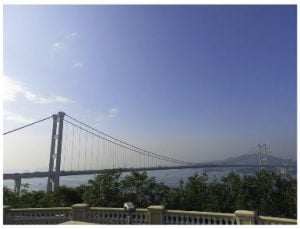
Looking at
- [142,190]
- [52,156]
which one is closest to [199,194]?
[142,190]

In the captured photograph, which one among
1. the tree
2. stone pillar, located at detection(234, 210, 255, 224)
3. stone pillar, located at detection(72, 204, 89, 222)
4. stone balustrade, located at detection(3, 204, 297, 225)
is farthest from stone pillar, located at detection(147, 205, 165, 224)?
the tree

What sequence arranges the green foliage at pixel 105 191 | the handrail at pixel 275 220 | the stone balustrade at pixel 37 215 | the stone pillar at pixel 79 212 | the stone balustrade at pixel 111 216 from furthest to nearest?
1. the green foliage at pixel 105 191
2. the stone balustrade at pixel 37 215
3. the stone pillar at pixel 79 212
4. the stone balustrade at pixel 111 216
5. the handrail at pixel 275 220

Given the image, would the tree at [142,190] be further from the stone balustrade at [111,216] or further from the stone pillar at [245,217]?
the stone pillar at [245,217]

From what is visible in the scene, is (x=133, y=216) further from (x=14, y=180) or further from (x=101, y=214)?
(x=14, y=180)

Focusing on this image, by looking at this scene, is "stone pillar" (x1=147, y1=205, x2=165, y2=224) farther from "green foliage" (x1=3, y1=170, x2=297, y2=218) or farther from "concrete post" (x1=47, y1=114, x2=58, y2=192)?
"concrete post" (x1=47, y1=114, x2=58, y2=192)

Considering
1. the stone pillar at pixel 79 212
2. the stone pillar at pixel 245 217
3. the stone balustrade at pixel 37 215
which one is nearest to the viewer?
the stone pillar at pixel 245 217

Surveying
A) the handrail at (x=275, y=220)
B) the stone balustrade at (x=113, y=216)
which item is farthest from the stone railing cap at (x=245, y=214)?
the stone balustrade at (x=113, y=216)

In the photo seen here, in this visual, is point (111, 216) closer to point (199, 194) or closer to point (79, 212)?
point (79, 212)
